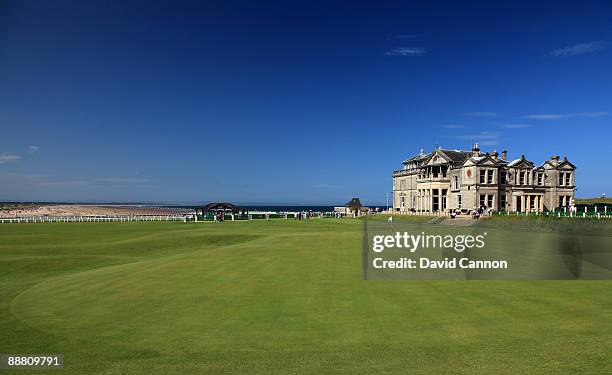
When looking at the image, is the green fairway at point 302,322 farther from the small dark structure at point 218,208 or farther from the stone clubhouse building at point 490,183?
the small dark structure at point 218,208

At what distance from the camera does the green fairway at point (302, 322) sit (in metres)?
9.23

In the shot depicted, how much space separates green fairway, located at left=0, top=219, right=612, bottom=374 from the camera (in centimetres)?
923

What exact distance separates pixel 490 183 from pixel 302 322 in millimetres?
72564

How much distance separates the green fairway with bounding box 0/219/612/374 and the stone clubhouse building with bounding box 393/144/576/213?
62962 millimetres

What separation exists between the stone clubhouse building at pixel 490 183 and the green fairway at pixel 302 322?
62962 mm

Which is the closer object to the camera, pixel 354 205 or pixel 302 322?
pixel 302 322

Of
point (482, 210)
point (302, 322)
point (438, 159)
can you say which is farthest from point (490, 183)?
point (302, 322)

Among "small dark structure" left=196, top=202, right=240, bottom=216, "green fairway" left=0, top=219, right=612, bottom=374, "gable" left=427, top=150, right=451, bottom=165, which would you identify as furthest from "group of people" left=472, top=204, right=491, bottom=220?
"green fairway" left=0, top=219, right=612, bottom=374

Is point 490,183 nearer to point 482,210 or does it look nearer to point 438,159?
point 482,210

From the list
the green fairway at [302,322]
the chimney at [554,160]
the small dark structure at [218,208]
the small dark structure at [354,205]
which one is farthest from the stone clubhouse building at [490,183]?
the green fairway at [302,322]

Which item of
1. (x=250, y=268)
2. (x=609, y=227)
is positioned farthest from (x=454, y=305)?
(x=609, y=227)

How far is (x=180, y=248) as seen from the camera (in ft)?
118

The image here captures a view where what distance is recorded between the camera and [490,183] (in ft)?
250

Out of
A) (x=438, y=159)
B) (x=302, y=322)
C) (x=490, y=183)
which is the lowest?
(x=302, y=322)
